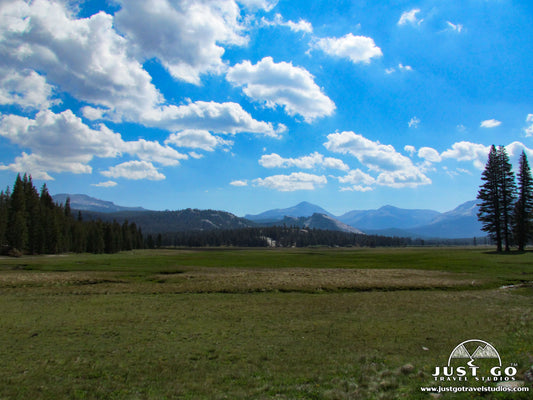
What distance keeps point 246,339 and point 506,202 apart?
7480 centimetres

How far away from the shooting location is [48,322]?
60.7 ft

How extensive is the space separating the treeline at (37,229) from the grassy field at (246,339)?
7619cm

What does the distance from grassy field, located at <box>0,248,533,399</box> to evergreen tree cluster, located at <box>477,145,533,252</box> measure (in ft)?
154

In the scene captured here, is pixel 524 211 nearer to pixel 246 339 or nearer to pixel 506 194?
pixel 506 194

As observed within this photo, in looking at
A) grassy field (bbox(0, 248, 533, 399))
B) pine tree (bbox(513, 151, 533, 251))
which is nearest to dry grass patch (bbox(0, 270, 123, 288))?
grassy field (bbox(0, 248, 533, 399))

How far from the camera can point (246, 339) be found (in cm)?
1563

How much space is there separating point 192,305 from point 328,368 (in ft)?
49.5

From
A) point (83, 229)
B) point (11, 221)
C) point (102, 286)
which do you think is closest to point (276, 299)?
point (102, 286)

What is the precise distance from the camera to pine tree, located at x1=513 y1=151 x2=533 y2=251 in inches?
2680

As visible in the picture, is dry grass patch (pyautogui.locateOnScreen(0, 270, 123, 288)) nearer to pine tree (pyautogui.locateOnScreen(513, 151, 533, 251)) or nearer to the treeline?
the treeline

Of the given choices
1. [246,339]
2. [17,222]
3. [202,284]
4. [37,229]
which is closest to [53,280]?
[202,284]

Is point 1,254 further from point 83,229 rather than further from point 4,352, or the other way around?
point 4,352

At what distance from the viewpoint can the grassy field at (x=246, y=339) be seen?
403 inches

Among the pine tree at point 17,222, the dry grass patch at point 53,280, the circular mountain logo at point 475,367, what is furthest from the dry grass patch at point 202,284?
the pine tree at point 17,222
